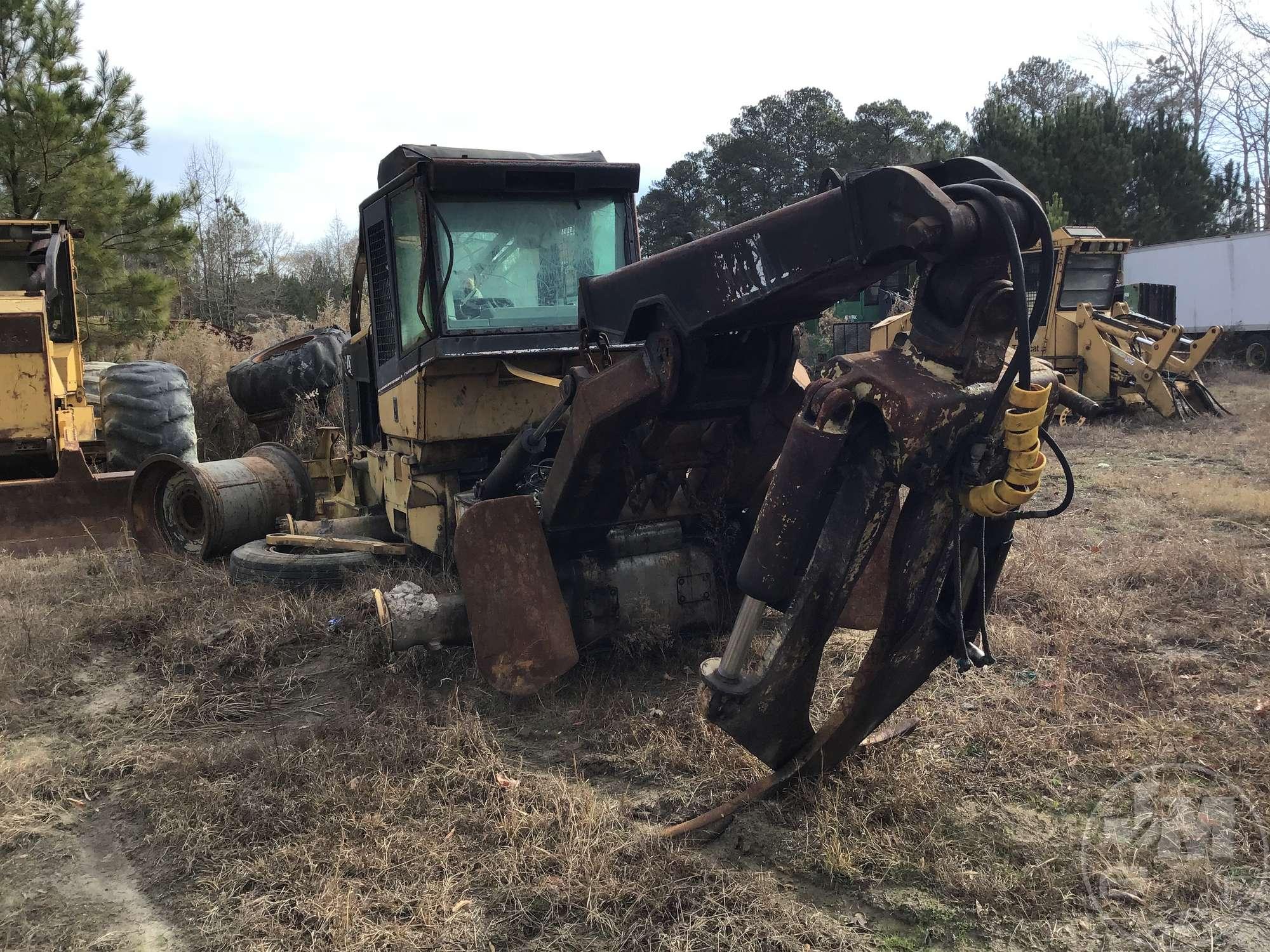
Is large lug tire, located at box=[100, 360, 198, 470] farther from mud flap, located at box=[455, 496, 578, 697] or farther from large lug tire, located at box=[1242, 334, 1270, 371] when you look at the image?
large lug tire, located at box=[1242, 334, 1270, 371]

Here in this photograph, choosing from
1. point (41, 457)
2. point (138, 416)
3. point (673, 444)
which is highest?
point (138, 416)

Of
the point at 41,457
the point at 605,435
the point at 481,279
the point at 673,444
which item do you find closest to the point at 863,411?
the point at 605,435

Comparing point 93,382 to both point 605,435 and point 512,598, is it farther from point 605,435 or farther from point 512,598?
point 605,435

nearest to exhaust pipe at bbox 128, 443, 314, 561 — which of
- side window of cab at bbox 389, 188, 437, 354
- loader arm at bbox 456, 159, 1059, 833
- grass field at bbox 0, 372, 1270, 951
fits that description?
grass field at bbox 0, 372, 1270, 951

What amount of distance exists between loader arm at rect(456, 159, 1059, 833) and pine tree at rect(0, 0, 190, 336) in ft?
36.7

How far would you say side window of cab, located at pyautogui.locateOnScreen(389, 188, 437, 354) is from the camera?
16.5 ft

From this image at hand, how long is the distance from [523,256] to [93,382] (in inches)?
262

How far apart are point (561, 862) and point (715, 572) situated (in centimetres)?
197

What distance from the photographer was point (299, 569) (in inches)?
224

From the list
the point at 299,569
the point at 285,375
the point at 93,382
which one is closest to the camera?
the point at 299,569

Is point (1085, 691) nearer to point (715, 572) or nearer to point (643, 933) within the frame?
point (715, 572)

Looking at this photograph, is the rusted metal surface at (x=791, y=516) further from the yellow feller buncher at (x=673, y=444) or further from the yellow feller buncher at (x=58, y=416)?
the yellow feller buncher at (x=58, y=416)
